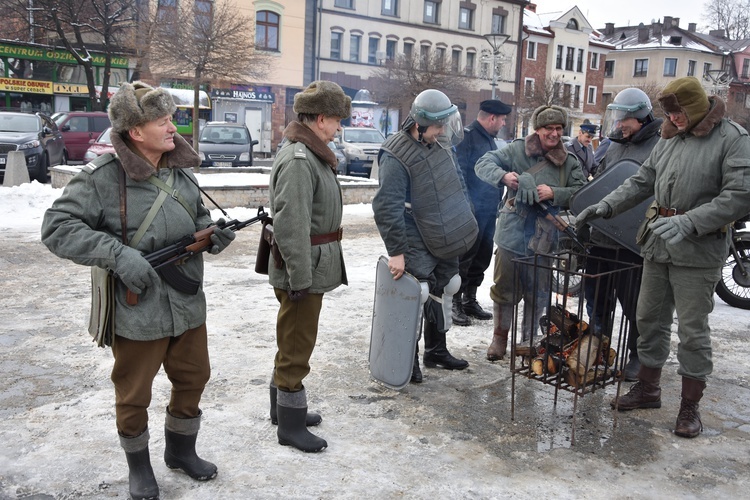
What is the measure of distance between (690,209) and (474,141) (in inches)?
102

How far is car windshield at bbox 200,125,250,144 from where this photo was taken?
20797 mm

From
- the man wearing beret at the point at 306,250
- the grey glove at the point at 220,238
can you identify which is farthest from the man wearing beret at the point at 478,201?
the grey glove at the point at 220,238

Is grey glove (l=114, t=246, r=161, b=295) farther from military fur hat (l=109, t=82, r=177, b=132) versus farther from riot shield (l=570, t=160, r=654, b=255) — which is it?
riot shield (l=570, t=160, r=654, b=255)

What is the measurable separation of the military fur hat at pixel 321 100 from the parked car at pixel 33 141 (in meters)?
13.4

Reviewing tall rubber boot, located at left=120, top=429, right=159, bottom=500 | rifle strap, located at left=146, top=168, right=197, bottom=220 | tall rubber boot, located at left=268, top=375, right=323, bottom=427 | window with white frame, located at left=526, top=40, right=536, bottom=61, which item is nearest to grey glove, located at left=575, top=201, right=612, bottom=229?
tall rubber boot, located at left=268, top=375, right=323, bottom=427

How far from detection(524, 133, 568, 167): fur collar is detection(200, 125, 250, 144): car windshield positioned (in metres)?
16.6

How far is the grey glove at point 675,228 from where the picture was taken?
369cm

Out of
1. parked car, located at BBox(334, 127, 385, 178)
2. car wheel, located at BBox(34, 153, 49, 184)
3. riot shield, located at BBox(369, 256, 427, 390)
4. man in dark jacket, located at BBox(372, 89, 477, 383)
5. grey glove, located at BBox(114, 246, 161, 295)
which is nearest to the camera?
grey glove, located at BBox(114, 246, 161, 295)

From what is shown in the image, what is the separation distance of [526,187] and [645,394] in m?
1.52

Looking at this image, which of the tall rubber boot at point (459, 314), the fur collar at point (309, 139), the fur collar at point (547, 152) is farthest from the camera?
the tall rubber boot at point (459, 314)

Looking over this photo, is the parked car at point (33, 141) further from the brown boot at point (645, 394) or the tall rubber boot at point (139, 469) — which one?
the brown boot at point (645, 394)

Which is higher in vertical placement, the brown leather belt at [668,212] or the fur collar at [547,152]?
the fur collar at [547,152]

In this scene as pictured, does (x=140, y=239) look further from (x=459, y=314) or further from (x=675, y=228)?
(x=459, y=314)

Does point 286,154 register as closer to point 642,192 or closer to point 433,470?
point 433,470
